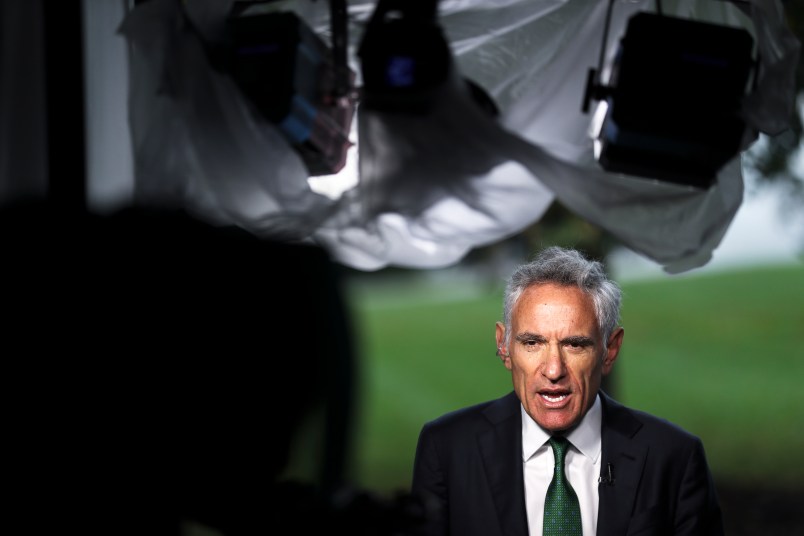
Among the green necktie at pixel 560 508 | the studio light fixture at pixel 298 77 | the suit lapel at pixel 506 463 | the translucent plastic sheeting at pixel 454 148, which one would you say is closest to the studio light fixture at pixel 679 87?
the translucent plastic sheeting at pixel 454 148

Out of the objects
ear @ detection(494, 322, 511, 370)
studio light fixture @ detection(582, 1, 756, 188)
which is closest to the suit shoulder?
ear @ detection(494, 322, 511, 370)

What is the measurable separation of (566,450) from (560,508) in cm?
14

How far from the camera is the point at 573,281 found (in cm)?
218

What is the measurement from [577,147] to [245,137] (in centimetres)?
112

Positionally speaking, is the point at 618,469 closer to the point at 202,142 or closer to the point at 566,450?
the point at 566,450

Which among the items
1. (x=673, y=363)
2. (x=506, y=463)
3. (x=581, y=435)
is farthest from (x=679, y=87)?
(x=673, y=363)

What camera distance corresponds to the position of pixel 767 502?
10.8 m

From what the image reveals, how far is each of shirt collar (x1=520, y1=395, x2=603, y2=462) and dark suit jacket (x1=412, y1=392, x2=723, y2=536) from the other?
2cm

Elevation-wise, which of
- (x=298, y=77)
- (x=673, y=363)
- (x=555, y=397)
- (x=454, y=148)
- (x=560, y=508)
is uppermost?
(x=298, y=77)

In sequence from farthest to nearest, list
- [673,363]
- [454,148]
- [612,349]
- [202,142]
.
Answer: [673,363], [454,148], [202,142], [612,349]

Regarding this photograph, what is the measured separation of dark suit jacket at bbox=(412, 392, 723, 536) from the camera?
2.08 m

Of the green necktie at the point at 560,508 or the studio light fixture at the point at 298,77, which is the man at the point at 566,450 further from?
the studio light fixture at the point at 298,77

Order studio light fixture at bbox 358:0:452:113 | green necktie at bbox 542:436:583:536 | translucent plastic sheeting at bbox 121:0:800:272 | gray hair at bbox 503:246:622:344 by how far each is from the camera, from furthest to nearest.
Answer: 1. translucent plastic sheeting at bbox 121:0:800:272
2. studio light fixture at bbox 358:0:452:113
3. gray hair at bbox 503:246:622:344
4. green necktie at bbox 542:436:583:536

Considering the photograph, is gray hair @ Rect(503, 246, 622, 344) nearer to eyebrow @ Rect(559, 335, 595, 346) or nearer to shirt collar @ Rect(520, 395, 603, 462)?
eyebrow @ Rect(559, 335, 595, 346)
